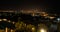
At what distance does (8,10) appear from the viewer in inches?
47.9

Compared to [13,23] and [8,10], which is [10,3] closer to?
[8,10]

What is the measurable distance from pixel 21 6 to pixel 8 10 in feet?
0.49

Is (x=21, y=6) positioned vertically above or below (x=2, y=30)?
above

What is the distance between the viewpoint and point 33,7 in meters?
1.24

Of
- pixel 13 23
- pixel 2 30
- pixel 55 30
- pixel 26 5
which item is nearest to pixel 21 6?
pixel 26 5

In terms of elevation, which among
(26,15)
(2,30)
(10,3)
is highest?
(10,3)

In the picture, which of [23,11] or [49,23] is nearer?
[49,23]

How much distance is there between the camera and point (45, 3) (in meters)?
1.22

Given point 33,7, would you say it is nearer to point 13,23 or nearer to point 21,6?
point 21,6

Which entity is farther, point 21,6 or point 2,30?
point 21,6

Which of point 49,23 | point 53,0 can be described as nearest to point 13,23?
point 49,23

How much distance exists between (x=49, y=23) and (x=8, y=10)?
1.51ft

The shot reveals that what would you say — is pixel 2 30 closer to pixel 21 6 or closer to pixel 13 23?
pixel 13 23

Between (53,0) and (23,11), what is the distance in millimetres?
342
